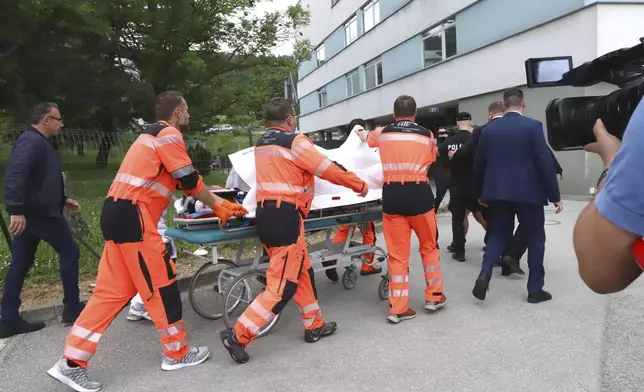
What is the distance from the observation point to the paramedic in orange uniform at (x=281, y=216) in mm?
3662

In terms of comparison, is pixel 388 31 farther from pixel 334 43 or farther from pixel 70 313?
pixel 70 313

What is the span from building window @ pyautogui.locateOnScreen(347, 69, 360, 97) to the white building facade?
6cm

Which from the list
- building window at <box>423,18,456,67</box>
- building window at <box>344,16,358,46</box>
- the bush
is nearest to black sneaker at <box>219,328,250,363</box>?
the bush

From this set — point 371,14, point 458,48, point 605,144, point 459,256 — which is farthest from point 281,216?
point 371,14

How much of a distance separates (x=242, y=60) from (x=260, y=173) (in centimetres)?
1309

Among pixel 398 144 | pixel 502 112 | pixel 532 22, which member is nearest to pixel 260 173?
pixel 398 144

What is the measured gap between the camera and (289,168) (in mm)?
3805

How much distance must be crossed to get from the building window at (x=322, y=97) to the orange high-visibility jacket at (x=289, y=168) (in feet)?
101

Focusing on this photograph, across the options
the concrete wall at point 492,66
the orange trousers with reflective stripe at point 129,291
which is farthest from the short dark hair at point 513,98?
the concrete wall at point 492,66

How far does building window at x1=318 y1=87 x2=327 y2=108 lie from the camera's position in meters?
34.4

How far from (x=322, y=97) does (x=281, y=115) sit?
1248 inches

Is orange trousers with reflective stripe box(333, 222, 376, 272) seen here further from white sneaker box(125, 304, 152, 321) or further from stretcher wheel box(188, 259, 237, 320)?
white sneaker box(125, 304, 152, 321)

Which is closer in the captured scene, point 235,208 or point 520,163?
point 235,208

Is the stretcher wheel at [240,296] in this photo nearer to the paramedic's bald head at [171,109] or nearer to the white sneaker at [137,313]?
the white sneaker at [137,313]
